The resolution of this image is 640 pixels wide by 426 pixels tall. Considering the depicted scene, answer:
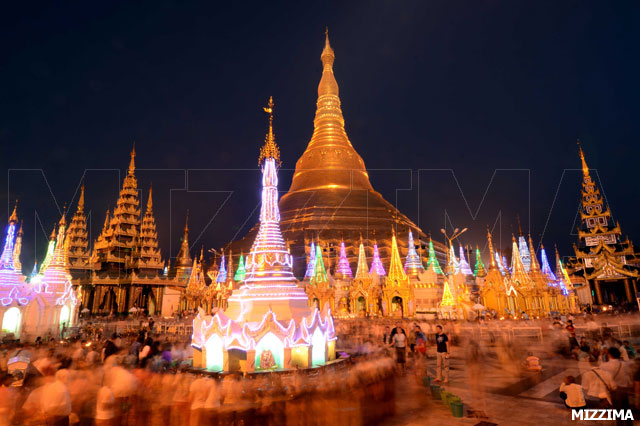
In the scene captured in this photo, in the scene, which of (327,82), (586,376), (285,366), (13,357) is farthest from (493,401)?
(327,82)

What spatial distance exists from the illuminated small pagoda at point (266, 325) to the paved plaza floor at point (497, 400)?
8.69 feet

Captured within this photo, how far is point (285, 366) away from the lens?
368 inches

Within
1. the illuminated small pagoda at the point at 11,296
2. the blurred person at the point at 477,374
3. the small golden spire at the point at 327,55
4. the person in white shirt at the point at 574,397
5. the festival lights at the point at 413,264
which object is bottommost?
the blurred person at the point at 477,374

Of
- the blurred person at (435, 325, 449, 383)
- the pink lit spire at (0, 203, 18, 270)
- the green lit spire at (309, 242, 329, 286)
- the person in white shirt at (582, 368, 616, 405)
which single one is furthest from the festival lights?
the pink lit spire at (0, 203, 18, 270)

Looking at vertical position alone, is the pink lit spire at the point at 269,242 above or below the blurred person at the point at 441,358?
above

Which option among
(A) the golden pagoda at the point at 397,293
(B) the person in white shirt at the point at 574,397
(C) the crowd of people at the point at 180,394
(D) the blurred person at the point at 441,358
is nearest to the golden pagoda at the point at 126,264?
(A) the golden pagoda at the point at 397,293

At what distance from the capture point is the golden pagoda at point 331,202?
1636 inches

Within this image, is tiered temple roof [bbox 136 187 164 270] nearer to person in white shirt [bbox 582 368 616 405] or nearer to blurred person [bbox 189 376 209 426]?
blurred person [bbox 189 376 209 426]

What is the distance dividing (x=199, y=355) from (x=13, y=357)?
4.60 m

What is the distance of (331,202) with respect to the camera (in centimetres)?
4669

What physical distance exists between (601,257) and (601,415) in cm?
3470

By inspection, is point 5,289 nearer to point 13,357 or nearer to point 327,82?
point 13,357

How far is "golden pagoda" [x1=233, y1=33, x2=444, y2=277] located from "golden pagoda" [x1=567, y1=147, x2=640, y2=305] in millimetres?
14779

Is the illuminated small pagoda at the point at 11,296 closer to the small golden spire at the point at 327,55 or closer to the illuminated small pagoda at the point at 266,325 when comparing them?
the illuminated small pagoda at the point at 266,325
